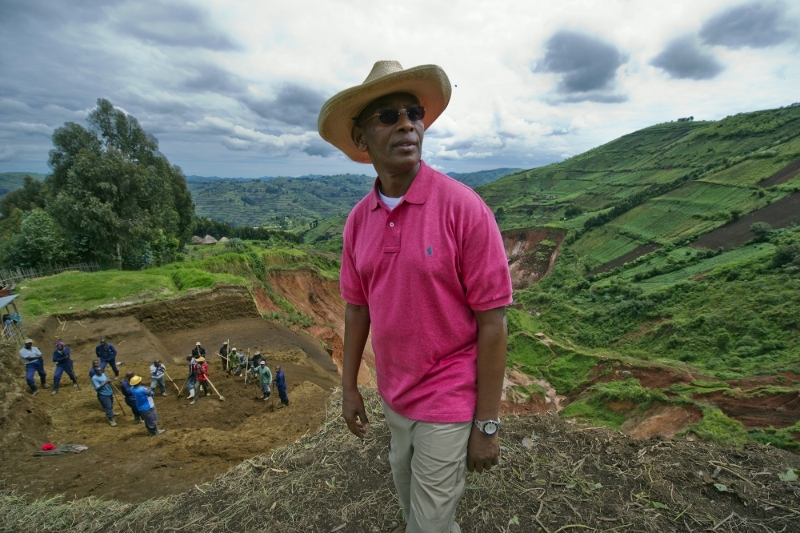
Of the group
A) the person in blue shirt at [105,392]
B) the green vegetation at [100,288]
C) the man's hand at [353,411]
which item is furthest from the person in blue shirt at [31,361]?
the man's hand at [353,411]

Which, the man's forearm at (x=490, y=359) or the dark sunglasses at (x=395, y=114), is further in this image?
the dark sunglasses at (x=395, y=114)

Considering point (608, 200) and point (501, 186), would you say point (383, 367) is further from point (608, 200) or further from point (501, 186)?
point (501, 186)

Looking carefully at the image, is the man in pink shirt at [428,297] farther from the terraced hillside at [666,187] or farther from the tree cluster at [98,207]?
the terraced hillside at [666,187]

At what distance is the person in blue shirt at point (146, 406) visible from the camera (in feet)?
21.5

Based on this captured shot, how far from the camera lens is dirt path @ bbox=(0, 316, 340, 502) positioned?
4832 millimetres

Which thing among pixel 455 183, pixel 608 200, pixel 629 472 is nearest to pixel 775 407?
pixel 629 472

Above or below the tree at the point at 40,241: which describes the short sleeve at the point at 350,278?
above

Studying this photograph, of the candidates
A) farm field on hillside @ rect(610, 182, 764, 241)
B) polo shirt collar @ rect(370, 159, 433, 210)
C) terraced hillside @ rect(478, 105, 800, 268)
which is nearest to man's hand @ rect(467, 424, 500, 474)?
polo shirt collar @ rect(370, 159, 433, 210)

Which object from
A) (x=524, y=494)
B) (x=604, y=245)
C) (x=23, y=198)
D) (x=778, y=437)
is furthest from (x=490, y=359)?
(x=604, y=245)

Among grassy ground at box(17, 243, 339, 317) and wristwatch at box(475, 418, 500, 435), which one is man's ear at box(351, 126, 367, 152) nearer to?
wristwatch at box(475, 418, 500, 435)

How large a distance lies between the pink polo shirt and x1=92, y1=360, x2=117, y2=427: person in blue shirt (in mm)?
7726

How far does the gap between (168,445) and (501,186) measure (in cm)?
10662

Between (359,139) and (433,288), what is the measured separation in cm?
96

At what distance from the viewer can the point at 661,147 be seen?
3403 inches
